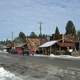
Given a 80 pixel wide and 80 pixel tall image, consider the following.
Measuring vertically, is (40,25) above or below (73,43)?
above

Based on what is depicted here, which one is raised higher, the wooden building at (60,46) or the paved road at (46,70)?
the wooden building at (60,46)

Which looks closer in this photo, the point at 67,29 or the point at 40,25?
the point at 40,25

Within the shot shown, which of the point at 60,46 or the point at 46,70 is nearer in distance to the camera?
the point at 46,70

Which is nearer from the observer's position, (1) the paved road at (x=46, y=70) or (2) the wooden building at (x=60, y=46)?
(1) the paved road at (x=46, y=70)

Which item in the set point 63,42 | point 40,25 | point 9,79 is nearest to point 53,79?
point 9,79

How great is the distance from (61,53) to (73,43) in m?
10.6

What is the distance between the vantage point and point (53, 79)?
1917 centimetres

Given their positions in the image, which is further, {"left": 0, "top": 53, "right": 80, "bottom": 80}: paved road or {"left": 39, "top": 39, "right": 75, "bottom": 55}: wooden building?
{"left": 39, "top": 39, "right": 75, "bottom": 55}: wooden building

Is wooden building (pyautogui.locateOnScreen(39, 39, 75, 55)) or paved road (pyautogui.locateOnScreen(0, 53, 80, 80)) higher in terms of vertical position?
wooden building (pyautogui.locateOnScreen(39, 39, 75, 55))

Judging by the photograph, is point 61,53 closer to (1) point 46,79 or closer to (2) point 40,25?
(2) point 40,25

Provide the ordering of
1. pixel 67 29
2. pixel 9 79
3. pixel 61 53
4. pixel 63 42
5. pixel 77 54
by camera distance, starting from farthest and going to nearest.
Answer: pixel 67 29, pixel 63 42, pixel 61 53, pixel 77 54, pixel 9 79

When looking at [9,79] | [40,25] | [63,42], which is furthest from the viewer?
[40,25]

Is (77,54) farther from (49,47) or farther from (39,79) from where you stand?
(39,79)

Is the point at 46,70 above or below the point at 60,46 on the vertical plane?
below
